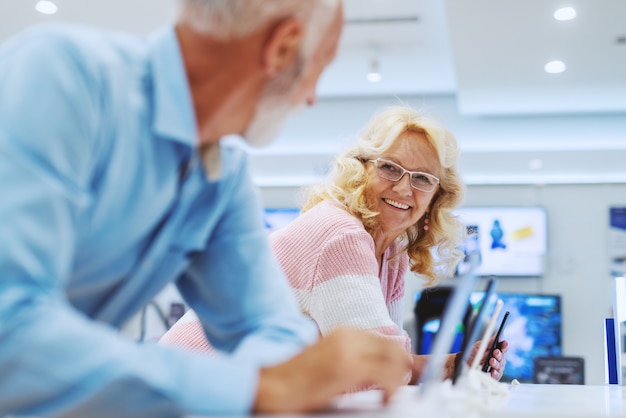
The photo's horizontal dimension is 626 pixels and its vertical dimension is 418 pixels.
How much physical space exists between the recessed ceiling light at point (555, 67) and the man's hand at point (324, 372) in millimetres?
4966

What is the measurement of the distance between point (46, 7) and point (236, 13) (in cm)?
467

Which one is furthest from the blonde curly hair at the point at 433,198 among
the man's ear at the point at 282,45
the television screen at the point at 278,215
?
the television screen at the point at 278,215

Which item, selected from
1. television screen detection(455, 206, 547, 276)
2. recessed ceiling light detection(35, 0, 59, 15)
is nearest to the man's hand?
recessed ceiling light detection(35, 0, 59, 15)

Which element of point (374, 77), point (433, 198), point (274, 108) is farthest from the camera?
point (374, 77)

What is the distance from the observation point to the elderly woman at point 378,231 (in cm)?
159

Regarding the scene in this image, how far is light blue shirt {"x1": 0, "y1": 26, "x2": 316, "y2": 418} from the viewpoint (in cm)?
66

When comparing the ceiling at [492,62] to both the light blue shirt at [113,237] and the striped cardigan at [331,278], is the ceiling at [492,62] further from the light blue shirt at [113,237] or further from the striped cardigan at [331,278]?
the light blue shirt at [113,237]

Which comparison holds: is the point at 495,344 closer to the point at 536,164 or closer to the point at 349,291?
the point at 349,291

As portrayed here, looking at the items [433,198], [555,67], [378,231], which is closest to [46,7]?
[555,67]

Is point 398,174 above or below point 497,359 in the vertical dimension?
above

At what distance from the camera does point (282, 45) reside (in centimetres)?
88

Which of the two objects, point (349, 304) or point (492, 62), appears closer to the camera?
point (349, 304)

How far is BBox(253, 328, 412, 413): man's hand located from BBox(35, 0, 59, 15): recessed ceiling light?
15.6 ft

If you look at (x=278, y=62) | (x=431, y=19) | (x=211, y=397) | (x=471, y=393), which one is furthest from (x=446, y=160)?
(x=431, y=19)
